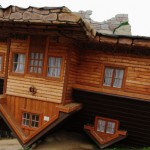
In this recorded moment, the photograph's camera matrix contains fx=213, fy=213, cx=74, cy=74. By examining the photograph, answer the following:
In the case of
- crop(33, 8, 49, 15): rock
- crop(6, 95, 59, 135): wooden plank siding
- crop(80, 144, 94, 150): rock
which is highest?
crop(33, 8, 49, 15): rock

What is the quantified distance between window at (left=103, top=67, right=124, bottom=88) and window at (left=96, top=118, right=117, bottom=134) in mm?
1810

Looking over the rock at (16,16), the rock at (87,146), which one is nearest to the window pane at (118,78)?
the rock at (87,146)

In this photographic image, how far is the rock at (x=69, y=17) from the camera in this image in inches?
281

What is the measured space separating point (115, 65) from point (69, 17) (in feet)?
13.6

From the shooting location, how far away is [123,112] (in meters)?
10.4

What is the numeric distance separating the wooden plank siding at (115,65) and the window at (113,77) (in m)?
0.21

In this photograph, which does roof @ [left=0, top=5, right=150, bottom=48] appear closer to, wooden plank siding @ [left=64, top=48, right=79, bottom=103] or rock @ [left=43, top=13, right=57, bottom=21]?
rock @ [left=43, top=13, right=57, bottom=21]

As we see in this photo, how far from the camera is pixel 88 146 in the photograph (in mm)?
10758

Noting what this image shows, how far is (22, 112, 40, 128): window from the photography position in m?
10.1

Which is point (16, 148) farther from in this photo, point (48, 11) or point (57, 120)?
point (48, 11)

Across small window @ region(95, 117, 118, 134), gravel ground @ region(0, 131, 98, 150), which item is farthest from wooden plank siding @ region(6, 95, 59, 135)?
small window @ region(95, 117, 118, 134)

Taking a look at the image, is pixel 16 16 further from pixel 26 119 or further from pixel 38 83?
pixel 26 119

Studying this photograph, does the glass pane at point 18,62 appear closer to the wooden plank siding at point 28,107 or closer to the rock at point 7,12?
the wooden plank siding at point 28,107

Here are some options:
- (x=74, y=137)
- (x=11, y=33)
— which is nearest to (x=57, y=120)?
(x=74, y=137)
